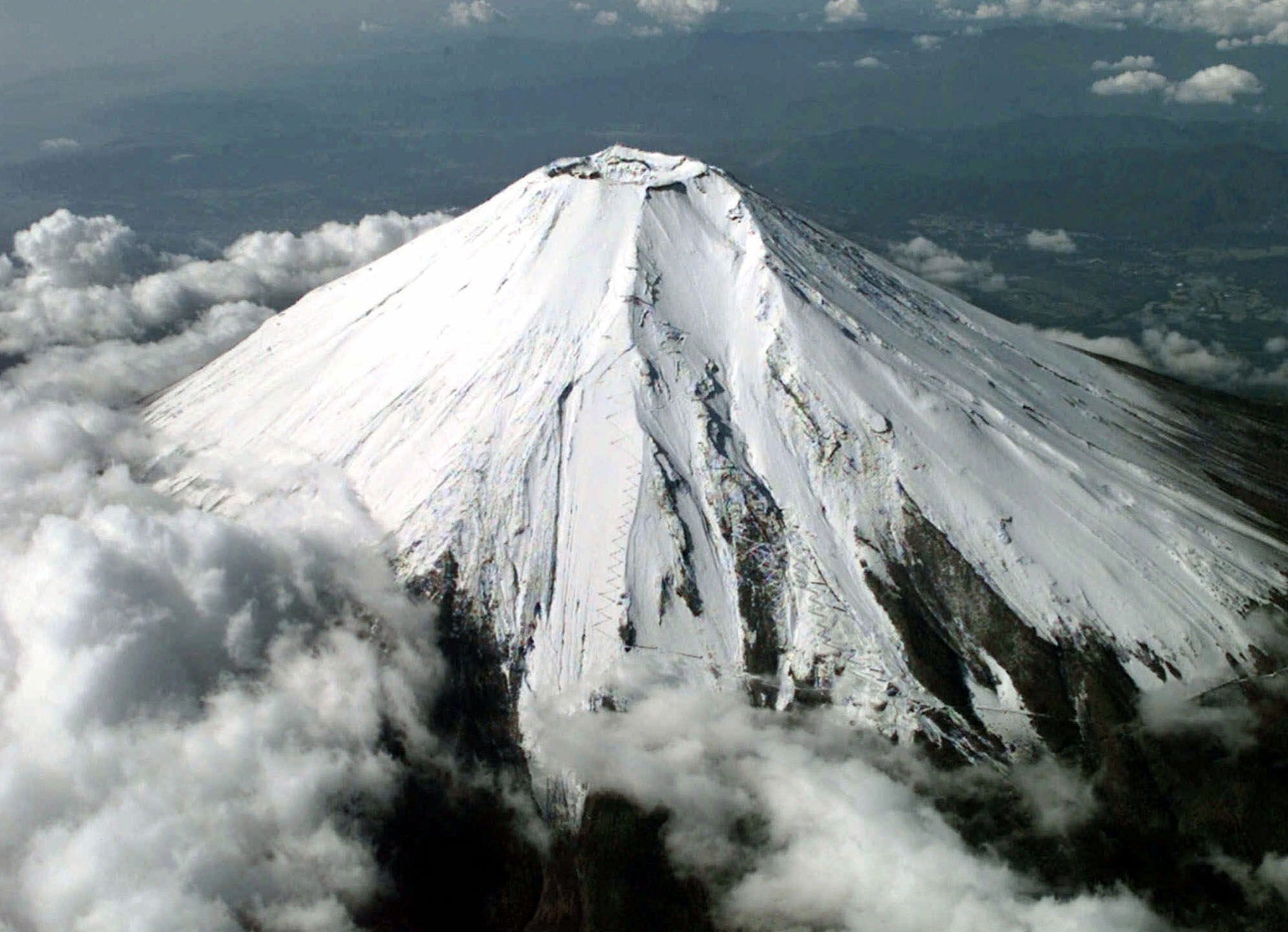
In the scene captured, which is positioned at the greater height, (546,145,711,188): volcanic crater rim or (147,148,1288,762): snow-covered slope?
(546,145,711,188): volcanic crater rim

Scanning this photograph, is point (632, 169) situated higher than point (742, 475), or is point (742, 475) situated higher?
point (632, 169)

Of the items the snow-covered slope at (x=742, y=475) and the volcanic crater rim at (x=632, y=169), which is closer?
the snow-covered slope at (x=742, y=475)

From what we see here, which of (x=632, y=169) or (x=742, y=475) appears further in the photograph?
(x=632, y=169)

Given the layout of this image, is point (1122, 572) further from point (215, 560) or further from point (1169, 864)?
point (215, 560)

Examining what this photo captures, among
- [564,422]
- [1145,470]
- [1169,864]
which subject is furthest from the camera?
[1145,470]

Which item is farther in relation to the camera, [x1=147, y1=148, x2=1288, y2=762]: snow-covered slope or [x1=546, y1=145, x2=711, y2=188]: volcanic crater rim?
[x1=546, y1=145, x2=711, y2=188]: volcanic crater rim

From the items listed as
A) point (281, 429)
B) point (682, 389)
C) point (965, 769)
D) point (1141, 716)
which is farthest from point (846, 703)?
point (281, 429)

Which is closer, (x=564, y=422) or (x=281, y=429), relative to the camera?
(x=564, y=422)

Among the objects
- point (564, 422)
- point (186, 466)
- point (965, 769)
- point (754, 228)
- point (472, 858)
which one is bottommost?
point (472, 858)
